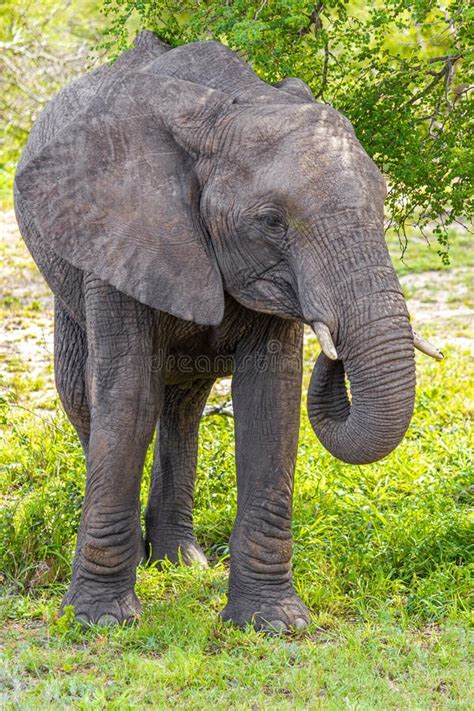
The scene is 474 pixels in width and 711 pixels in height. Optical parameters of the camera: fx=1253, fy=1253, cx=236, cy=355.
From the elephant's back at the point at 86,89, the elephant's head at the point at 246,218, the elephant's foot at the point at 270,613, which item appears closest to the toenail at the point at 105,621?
the elephant's foot at the point at 270,613

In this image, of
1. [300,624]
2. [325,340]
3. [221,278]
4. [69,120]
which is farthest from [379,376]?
[69,120]

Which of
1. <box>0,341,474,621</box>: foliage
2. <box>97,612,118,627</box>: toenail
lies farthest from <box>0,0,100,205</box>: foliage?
<box>97,612,118,627</box>: toenail

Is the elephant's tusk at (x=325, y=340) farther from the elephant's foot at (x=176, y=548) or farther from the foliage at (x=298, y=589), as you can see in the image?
the elephant's foot at (x=176, y=548)

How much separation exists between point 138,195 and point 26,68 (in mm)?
13259

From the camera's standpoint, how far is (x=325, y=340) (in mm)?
4332

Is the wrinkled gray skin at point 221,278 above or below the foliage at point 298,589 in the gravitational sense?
above

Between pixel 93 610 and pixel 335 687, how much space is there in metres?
1.22

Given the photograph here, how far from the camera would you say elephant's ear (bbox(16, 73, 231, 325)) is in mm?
4777

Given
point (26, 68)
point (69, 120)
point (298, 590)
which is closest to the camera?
point (69, 120)

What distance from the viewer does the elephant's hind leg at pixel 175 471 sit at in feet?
20.3

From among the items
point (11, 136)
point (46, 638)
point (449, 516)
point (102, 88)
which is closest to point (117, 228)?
point (102, 88)

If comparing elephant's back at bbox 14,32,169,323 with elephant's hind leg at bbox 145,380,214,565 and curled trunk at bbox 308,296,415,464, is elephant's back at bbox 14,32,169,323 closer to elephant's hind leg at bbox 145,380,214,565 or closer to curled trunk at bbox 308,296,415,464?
elephant's hind leg at bbox 145,380,214,565

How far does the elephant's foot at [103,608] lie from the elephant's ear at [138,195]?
4.23 ft

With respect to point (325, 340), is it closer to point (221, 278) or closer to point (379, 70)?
point (221, 278)
